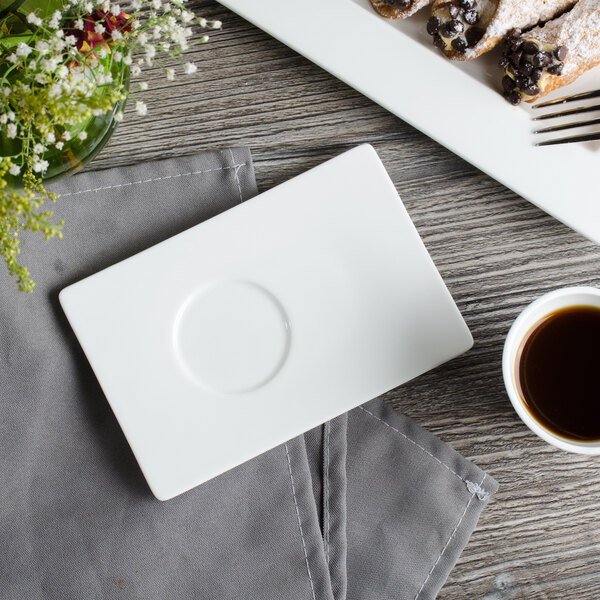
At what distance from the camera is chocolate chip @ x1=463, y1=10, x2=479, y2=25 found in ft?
3.02

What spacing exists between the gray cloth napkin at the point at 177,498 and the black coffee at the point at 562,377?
14 centimetres

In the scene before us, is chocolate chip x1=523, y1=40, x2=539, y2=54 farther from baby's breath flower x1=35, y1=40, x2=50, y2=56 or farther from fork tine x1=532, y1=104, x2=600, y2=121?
baby's breath flower x1=35, y1=40, x2=50, y2=56

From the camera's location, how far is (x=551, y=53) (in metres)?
0.90

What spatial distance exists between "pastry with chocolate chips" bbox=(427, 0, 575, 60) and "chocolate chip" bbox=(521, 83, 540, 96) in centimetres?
8

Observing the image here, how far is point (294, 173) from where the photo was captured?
1006mm

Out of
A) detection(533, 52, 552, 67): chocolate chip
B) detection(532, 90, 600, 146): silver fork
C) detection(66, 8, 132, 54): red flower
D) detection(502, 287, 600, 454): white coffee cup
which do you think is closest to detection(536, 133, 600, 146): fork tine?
detection(532, 90, 600, 146): silver fork

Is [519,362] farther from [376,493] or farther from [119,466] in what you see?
[119,466]

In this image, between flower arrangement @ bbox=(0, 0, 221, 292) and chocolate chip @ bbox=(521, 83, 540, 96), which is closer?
flower arrangement @ bbox=(0, 0, 221, 292)

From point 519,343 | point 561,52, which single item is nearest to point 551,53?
point 561,52

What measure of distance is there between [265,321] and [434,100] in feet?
1.26

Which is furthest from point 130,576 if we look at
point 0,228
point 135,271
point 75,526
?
point 0,228

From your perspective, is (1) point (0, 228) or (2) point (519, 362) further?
(2) point (519, 362)

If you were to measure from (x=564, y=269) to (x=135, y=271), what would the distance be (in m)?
0.62

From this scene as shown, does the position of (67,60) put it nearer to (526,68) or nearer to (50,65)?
(50,65)
